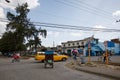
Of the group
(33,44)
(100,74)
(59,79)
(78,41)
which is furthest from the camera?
(78,41)

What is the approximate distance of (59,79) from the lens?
12664 millimetres

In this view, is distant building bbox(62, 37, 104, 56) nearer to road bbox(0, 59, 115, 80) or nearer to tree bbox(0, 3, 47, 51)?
tree bbox(0, 3, 47, 51)

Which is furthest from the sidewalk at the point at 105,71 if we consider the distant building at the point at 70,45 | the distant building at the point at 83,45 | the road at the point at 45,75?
the distant building at the point at 70,45

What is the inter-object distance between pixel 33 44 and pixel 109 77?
61.5m

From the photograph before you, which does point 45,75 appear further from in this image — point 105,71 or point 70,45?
point 70,45

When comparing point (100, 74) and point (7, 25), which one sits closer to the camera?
point (100, 74)

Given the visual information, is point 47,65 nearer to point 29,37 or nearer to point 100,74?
point 100,74

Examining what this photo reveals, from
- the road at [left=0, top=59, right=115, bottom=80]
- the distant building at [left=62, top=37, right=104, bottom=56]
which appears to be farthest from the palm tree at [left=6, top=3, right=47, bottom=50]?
the road at [left=0, top=59, right=115, bottom=80]

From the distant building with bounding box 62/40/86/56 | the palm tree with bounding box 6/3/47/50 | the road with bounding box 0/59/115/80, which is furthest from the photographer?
the distant building with bounding box 62/40/86/56

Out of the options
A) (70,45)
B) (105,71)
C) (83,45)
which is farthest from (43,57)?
(70,45)

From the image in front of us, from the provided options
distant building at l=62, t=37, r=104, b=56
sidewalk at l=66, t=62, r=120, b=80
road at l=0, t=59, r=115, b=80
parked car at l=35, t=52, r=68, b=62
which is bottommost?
road at l=0, t=59, r=115, b=80

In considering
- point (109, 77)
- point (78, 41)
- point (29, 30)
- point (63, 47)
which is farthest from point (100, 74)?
point (63, 47)

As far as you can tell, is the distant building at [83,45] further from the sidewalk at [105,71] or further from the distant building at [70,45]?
the sidewalk at [105,71]

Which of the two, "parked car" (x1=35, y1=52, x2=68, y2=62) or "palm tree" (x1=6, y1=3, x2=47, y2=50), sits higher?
"palm tree" (x1=6, y1=3, x2=47, y2=50)
